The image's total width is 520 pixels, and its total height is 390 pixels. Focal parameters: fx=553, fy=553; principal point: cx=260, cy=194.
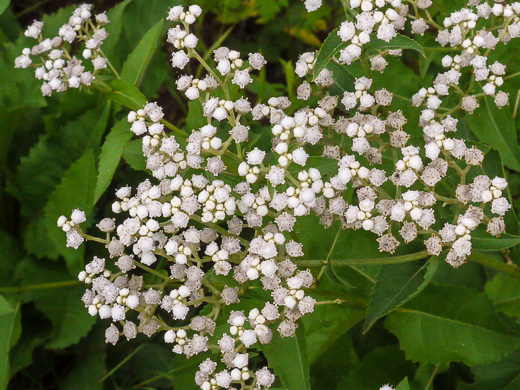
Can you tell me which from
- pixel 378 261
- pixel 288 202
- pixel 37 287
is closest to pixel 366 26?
pixel 288 202

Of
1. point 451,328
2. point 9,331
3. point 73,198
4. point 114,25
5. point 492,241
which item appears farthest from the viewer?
point 114,25

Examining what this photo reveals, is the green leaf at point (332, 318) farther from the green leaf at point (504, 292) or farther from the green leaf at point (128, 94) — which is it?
the green leaf at point (128, 94)

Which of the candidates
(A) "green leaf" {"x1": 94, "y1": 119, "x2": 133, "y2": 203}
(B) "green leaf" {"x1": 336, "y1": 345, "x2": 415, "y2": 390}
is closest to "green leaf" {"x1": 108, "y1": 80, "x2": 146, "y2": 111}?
(A) "green leaf" {"x1": 94, "y1": 119, "x2": 133, "y2": 203}

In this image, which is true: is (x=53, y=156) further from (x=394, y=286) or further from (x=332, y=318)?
(x=394, y=286)

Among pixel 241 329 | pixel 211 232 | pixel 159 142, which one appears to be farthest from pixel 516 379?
pixel 159 142

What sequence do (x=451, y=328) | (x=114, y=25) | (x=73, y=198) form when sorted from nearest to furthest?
1. (x=451, y=328)
2. (x=73, y=198)
3. (x=114, y=25)
